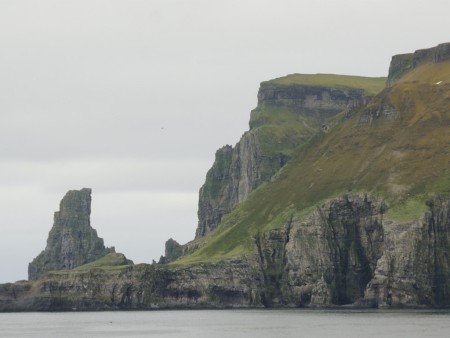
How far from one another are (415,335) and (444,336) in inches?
264

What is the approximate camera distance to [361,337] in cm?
19662

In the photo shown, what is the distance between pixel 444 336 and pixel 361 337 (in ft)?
44.7

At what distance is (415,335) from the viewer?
649ft

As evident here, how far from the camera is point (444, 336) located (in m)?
192

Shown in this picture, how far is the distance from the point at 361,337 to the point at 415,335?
9145mm
